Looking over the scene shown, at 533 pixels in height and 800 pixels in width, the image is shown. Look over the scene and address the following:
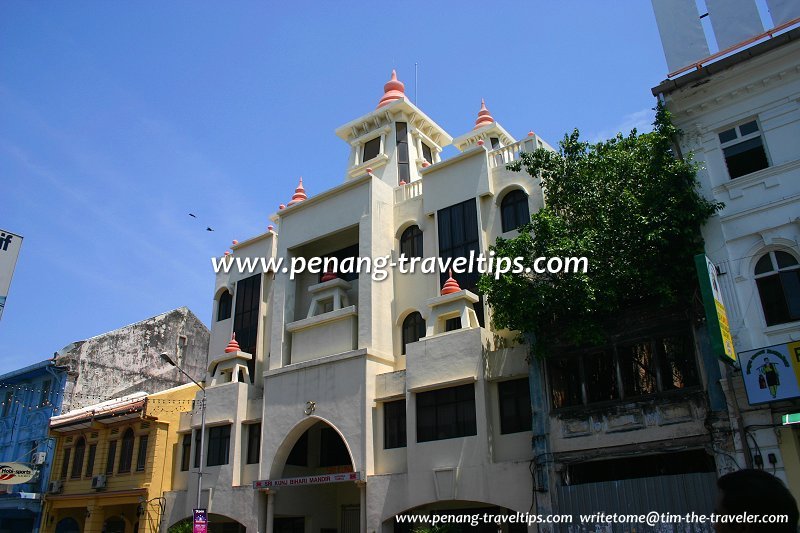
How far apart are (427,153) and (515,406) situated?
1612 centimetres

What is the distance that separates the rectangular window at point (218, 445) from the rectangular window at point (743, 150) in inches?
772

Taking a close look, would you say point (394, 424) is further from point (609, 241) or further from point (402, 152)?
point (402, 152)

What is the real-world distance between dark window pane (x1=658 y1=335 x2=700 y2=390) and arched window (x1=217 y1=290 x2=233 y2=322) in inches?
772

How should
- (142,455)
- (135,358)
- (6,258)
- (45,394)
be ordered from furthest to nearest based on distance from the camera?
(135,358)
(45,394)
(142,455)
(6,258)

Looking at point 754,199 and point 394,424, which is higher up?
point 754,199

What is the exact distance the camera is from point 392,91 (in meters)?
31.9

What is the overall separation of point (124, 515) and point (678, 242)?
87.2 ft

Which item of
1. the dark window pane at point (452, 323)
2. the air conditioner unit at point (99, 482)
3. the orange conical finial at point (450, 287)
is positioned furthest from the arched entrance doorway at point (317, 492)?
the air conditioner unit at point (99, 482)

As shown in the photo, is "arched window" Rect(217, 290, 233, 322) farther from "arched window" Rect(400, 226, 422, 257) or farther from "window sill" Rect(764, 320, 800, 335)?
"window sill" Rect(764, 320, 800, 335)

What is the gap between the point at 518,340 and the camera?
1888 centimetres

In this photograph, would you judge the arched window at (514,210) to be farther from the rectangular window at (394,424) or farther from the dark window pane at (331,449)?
the dark window pane at (331,449)

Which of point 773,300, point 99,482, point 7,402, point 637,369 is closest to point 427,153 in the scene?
point 637,369

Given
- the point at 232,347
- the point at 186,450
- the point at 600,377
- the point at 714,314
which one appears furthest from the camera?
the point at 186,450

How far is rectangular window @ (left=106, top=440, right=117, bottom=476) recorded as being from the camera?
29.4 m
